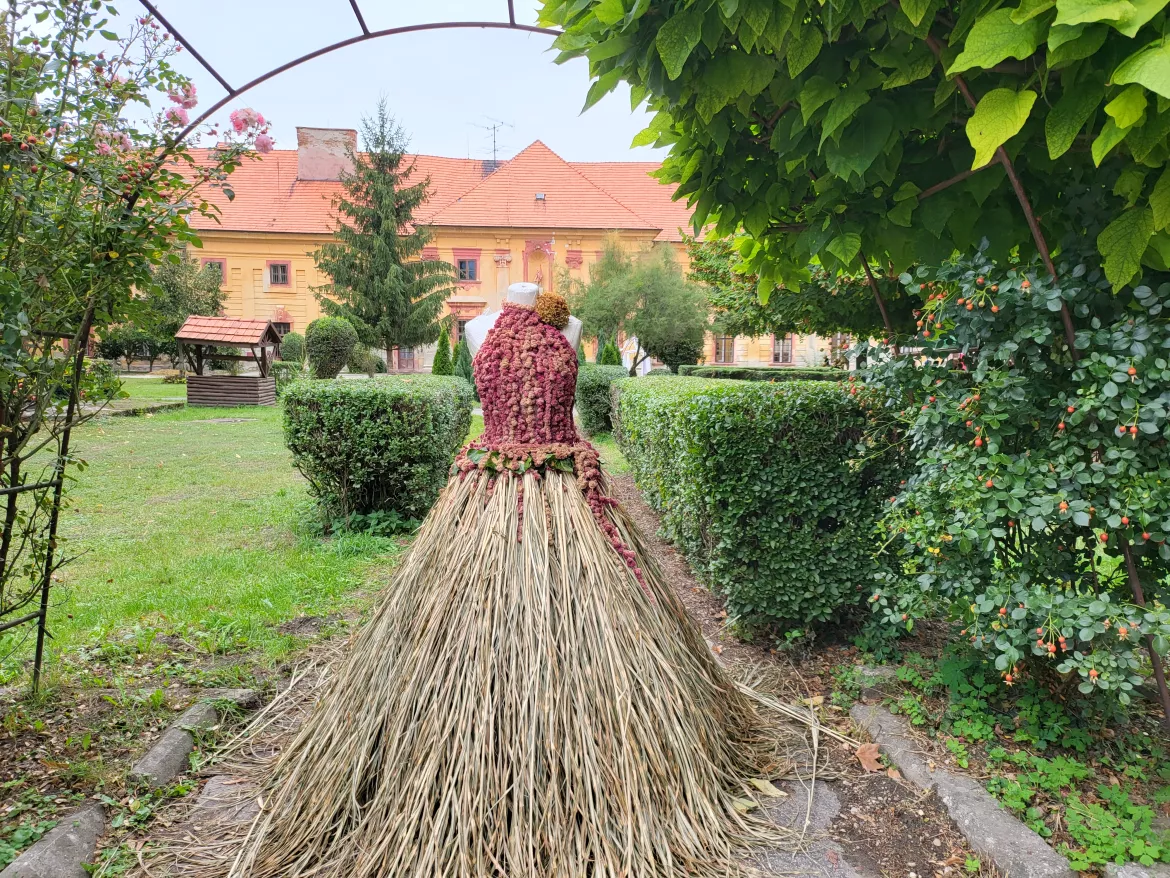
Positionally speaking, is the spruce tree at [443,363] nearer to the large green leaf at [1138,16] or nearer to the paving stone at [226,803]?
the paving stone at [226,803]

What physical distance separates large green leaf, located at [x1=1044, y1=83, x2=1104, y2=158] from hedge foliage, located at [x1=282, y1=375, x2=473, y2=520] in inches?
197

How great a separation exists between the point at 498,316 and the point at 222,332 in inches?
657

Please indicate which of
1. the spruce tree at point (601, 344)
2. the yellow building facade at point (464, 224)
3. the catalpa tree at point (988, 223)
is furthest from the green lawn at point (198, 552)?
the yellow building facade at point (464, 224)

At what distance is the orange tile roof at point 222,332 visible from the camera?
16.6m

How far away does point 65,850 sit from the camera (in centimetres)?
213

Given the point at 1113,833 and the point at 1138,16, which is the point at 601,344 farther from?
the point at 1138,16

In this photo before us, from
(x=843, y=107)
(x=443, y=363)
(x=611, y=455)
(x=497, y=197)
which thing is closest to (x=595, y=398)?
(x=611, y=455)

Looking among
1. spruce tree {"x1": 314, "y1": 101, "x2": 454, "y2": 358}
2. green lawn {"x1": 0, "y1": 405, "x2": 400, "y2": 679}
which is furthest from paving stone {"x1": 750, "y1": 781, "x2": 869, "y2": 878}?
spruce tree {"x1": 314, "y1": 101, "x2": 454, "y2": 358}

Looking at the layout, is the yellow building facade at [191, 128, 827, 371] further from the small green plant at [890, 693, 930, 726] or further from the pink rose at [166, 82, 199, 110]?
the small green plant at [890, 693, 930, 726]

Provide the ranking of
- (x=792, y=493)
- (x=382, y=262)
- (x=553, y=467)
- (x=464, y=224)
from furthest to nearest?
(x=464, y=224) < (x=382, y=262) < (x=792, y=493) < (x=553, y=467)

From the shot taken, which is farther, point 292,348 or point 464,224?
point 464,224

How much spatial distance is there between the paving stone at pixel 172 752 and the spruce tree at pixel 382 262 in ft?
69.4

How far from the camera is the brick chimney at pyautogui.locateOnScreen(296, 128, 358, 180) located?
1179 inches

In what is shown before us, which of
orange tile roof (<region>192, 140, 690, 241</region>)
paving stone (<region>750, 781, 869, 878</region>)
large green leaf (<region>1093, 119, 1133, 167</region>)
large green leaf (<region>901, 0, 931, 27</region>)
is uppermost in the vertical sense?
orange tile roof (<region>192, 140, 690, 241</region>)
